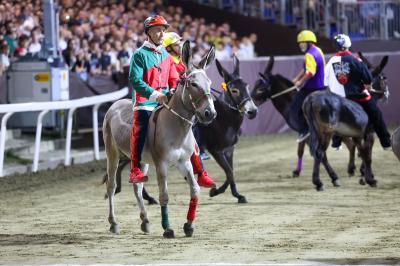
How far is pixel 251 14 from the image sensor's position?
34.5 meters

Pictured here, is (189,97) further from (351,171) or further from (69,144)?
(69,144)

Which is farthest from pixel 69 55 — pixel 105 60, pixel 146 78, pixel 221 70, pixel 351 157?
pixel 146 78

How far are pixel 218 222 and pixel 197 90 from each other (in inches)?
81.2

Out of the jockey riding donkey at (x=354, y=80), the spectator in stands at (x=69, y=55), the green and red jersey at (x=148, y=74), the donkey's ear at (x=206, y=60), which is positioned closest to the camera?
the donkey's ear at (x=206, y=60)

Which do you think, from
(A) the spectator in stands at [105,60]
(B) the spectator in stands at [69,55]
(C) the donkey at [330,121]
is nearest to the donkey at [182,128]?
(C) the donkey at [330,121]

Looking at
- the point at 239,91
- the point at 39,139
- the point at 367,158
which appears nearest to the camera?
the point at 239,91

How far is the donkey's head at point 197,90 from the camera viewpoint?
11195 millimetres

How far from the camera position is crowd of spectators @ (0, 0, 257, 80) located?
76.6 ft

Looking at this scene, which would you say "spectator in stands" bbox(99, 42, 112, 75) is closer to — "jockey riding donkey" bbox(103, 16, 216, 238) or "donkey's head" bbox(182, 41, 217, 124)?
"jockey riding donkey" bbox(103, 16, 216, 238)

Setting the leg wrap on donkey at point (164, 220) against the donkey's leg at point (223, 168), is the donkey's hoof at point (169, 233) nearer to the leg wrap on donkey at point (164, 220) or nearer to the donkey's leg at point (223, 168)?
the leg wrap on donkey at point (164, 220)

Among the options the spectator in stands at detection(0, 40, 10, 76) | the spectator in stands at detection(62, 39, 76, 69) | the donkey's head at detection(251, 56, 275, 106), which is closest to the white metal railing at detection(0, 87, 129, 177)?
the spectator in stands at detection(62, 39, 76, 69)

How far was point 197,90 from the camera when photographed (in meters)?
11.3

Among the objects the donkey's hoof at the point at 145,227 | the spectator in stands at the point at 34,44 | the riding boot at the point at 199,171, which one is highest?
the riding boot at the point at 199,171

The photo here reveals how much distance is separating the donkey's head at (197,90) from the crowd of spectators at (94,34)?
32.0 feet
